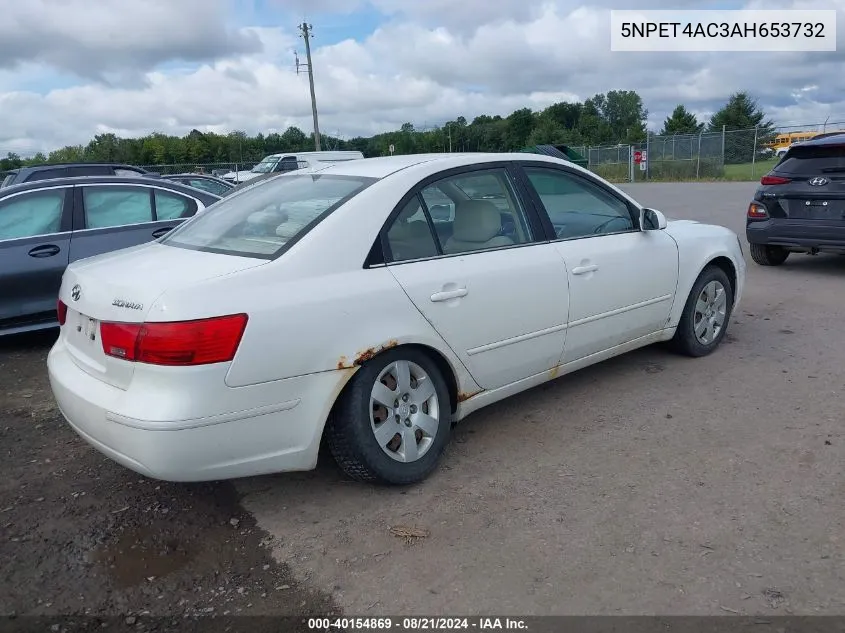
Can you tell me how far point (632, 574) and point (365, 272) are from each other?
1.68 m

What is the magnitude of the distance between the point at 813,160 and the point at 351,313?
277 inches

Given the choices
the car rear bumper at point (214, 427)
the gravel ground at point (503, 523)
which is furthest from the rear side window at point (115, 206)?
the car rear bumper at point (214, 427)

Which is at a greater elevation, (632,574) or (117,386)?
(117,386)

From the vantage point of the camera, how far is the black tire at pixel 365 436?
10.6ft

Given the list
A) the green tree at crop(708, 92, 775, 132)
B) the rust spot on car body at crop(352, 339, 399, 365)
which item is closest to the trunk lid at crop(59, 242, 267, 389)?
the rust spot on car body at crop(352, 339, 399, 365)

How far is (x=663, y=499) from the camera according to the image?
3.28m

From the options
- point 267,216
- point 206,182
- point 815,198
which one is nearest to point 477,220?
point 267,216

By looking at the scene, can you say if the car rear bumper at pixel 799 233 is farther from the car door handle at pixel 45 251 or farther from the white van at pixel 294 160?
the white van at pixel 294 160

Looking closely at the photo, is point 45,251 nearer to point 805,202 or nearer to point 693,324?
point 693,324

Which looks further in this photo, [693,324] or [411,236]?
[693,324]

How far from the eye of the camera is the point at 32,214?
634 cm

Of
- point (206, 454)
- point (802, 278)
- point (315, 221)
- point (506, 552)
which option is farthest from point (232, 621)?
point (802, 278)

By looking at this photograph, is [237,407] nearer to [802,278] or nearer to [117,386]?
[117,386]

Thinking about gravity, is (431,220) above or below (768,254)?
above
